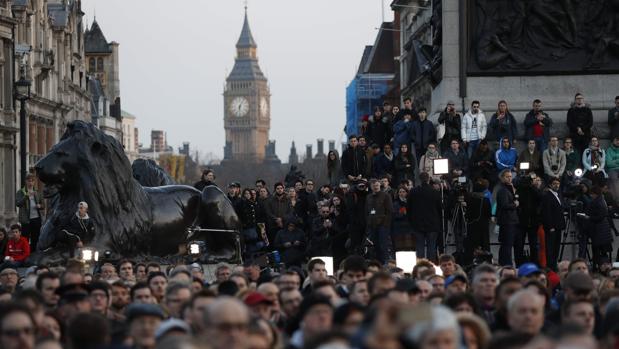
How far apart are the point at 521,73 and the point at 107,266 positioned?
12.0m

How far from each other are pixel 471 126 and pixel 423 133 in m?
1.49

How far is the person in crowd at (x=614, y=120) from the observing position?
3378 cm

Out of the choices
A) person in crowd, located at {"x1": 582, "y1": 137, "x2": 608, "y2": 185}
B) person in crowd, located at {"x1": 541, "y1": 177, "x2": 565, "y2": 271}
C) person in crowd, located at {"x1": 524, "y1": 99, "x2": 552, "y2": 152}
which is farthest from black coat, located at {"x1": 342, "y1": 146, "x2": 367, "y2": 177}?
person in crowd, located at {"x1": 541, "y1": 177, "x2": 565, "y2": 271}

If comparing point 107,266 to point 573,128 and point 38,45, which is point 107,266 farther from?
point 38,45

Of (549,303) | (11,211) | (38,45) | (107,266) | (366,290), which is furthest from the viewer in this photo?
(38,45)

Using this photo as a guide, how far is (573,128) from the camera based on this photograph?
110ft

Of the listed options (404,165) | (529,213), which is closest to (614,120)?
(404,165)

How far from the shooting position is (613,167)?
108ft

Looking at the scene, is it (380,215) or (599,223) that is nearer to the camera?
(599,223)

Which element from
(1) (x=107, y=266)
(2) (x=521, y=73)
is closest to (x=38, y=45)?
(2) (x=521, y=73)

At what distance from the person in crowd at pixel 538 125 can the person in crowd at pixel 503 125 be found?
0.76 ft

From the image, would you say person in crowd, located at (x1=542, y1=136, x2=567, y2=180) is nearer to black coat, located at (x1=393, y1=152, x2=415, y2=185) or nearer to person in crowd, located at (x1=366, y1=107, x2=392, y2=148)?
black coat, located at (x1=393, y1=152, x2=415, y2=185)

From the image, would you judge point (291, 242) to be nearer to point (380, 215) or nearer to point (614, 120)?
point (380, 215)

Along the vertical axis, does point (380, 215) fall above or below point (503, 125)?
below
